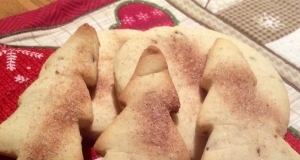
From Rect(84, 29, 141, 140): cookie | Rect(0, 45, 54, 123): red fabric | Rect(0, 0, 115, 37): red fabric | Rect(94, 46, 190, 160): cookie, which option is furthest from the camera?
Rect(0, 0, 115, 37): red fabric

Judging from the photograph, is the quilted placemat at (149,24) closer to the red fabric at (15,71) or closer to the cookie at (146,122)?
the red fabric at (15,71)

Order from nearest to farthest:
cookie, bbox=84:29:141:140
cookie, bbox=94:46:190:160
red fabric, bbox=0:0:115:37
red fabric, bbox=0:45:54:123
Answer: cookie, bbox=94:46:190:160
cookie, bbox=84:29:141:140
red fabric, bbox=0:45:54:123
red fabric, bbox=0:0:115:37

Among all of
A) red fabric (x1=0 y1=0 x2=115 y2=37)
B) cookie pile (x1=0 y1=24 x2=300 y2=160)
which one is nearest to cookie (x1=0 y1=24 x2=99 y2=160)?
cookie pile (x1=0 y1=24 x2=300 y2=160)

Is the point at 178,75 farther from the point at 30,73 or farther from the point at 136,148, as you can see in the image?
the point at 30,73

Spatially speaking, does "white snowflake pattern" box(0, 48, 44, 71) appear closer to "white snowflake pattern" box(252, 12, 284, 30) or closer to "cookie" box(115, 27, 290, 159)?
"cookie" box(115, 27, 290, 159)

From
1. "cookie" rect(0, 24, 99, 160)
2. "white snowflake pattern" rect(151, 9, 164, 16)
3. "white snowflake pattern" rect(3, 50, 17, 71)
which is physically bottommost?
"white snowflake pattern" rect(151, 9, 164, 16)

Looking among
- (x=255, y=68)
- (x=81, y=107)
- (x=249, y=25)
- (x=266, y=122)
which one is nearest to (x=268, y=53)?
(x=249, y=25)
